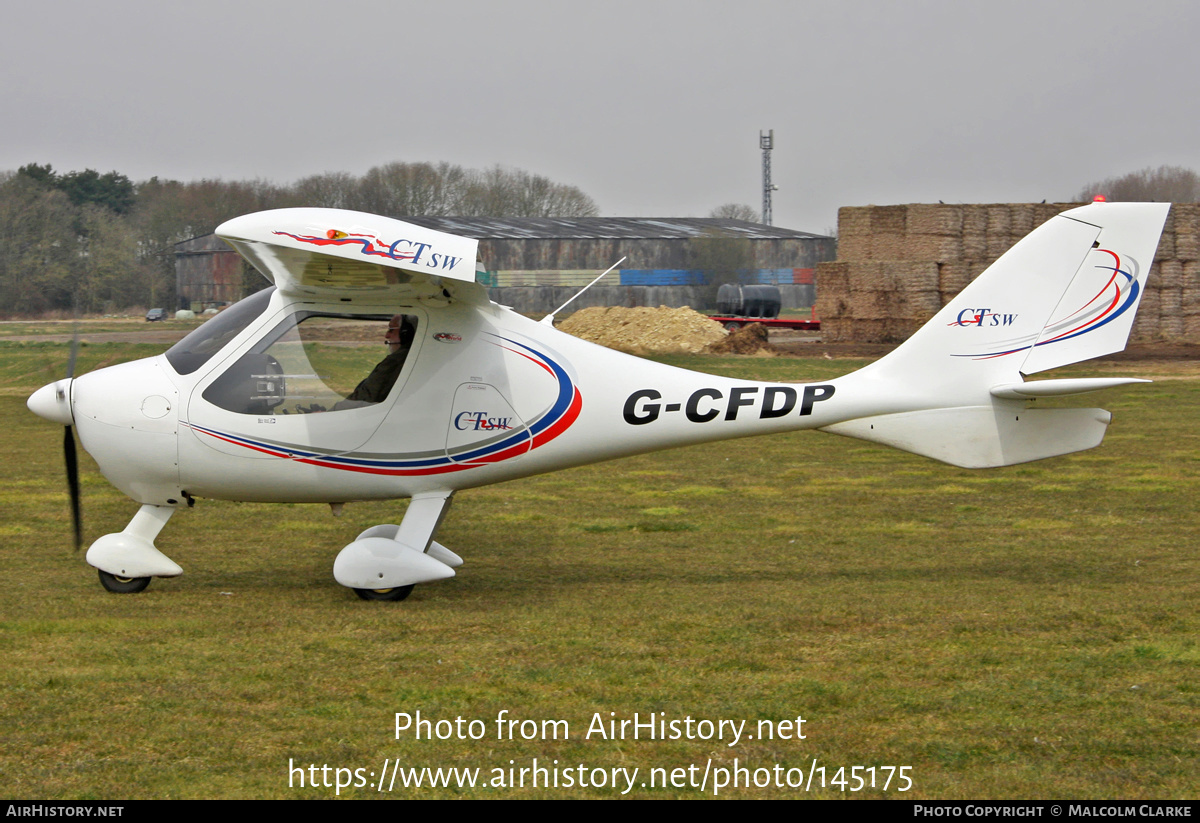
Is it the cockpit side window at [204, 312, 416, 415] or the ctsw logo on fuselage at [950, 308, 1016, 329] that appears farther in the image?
the ctsw logo on fuselage at [950, 308, 1016, 329]

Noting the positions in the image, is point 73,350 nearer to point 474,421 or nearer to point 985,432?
point 474,421

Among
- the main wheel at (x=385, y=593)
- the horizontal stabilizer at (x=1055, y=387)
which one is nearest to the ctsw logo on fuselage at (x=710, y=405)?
→ the horizontal stabilizer at (x=1055, y=387)

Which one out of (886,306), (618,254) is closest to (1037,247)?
(886,306)

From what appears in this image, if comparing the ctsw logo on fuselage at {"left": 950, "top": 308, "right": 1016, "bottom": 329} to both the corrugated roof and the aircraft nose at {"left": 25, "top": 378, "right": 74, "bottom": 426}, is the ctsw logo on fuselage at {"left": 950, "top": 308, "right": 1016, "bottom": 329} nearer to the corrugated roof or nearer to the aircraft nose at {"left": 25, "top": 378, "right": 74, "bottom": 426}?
the aircraft nose at {"left": 25, "top": 378, "right": 74, "bottom": 426}

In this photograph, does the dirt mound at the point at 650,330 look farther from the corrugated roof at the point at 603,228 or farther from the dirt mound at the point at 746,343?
the corrugated roof at the point at 603,228

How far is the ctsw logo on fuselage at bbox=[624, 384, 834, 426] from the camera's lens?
8641mm

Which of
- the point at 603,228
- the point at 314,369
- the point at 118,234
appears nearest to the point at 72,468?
the point at 314,369

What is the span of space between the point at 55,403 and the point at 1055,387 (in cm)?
717

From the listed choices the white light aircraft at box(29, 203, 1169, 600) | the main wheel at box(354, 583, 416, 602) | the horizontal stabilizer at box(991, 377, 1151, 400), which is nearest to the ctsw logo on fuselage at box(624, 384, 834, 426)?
the white light aircraft at box(29, 203, 1169, 600)

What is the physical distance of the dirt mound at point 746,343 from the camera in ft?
117

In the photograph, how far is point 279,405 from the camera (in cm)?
833

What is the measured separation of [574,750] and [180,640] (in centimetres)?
312

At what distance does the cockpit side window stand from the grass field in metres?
1.10

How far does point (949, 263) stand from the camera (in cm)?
3359
